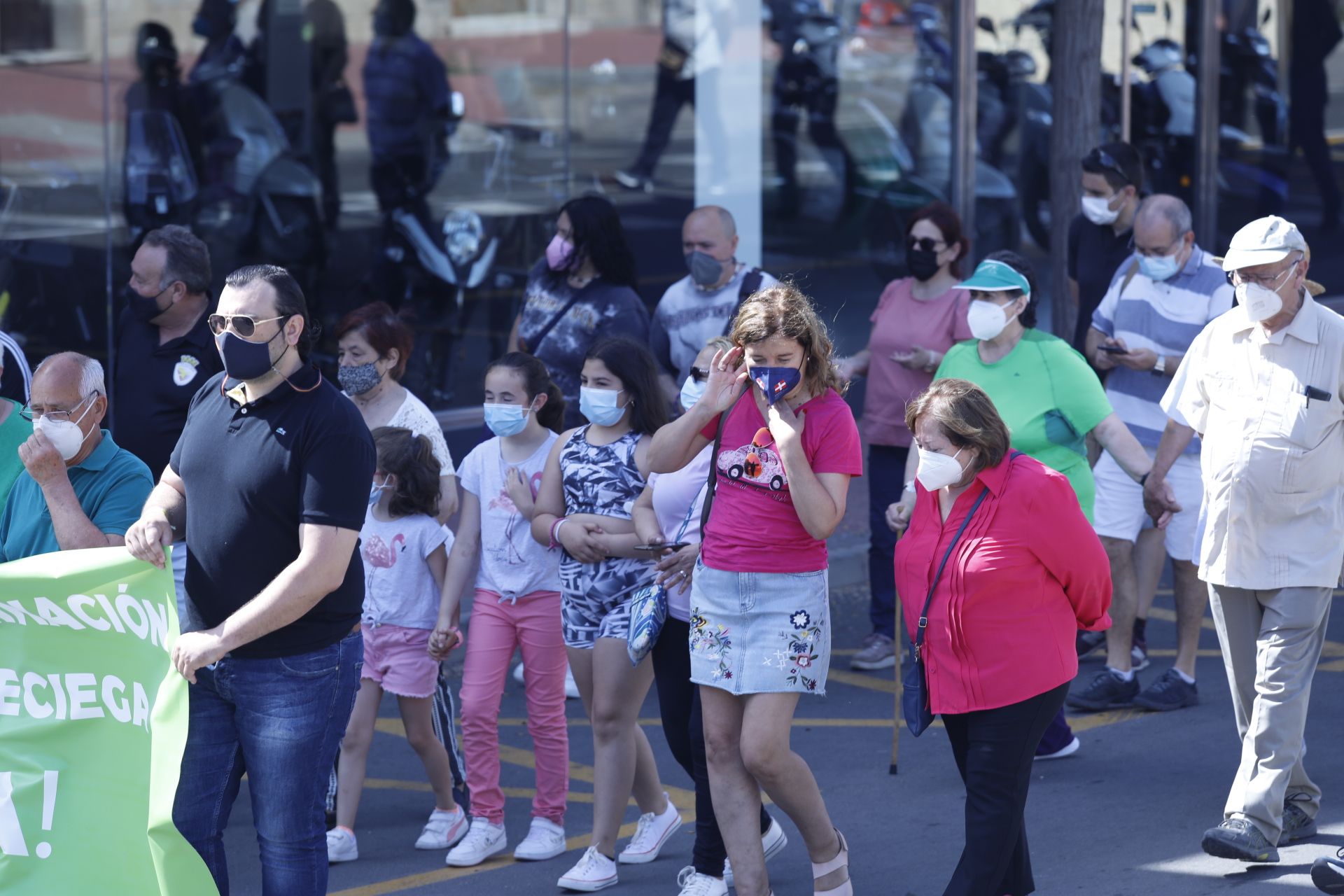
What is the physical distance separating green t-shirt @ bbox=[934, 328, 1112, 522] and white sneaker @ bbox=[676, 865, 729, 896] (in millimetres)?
1995

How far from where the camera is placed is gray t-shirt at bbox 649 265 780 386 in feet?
25.7

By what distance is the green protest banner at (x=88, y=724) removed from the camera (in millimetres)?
4516

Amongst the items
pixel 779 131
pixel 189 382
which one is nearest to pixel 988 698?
pixel 189 382

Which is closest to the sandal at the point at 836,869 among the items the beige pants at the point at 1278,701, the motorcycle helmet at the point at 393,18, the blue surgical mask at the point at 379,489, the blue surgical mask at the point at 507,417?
the beige pants at the point at 1278,701

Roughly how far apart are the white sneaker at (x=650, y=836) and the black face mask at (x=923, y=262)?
117 inches

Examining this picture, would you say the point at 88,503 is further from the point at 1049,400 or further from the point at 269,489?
the point at 1049,400

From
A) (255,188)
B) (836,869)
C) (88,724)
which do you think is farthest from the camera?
(255,188)

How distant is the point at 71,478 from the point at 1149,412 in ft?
15.1

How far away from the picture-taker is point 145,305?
6391mm

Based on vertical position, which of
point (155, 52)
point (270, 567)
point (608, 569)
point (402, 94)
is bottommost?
point (608, 569)

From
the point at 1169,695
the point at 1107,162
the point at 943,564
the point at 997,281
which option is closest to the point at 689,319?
the point at 997,281

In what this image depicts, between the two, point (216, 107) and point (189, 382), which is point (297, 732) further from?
point (216, 107)

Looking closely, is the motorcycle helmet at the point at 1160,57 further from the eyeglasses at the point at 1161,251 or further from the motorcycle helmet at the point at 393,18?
the eyeglasses at the point at 1161,251

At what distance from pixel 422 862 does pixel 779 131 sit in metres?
8.46
